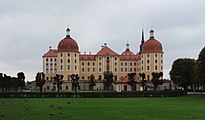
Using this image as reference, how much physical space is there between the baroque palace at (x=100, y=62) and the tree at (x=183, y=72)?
14891 mm

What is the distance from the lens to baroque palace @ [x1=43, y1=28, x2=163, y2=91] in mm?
123125

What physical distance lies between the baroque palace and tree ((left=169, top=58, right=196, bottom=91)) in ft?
48.9

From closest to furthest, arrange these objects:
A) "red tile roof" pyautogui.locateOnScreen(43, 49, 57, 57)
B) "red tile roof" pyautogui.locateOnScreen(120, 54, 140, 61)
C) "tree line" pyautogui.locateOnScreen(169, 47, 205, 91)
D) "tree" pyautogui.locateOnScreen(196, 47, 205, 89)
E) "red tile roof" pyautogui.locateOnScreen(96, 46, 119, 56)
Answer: "tree" pyautogui.locateOnScreen(196, 47, 205, 89) → "tree line" pyautogui.locateOnScreen(169, 47, 205, 91) → "red tile roof" pyautogui.locateOnScreen(96, 46, 119, 56) → "red tile roof" pyautogui.locateOnScreen(120, 54, 140, 61) → "red tile roof" pyautogui.locateOnScreen(43, 49, 57, 57)

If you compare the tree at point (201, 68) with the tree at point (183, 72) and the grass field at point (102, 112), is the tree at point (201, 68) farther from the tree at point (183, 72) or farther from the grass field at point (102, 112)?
the grass field at point (102, 112)

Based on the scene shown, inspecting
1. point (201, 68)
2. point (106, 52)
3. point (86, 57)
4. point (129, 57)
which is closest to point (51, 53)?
point (86, 57)

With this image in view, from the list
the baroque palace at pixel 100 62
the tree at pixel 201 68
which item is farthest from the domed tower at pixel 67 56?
the tree at pixel 201 68

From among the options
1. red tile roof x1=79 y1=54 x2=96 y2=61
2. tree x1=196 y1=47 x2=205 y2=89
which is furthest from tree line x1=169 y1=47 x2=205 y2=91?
red tile roof x1=79 y1=54 x2=96 y2=61

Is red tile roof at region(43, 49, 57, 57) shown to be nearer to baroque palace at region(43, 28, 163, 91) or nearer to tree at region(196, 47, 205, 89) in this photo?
baroque palace at region(43, 28, 163, 91)

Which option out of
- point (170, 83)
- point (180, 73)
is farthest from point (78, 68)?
point (180, 73)

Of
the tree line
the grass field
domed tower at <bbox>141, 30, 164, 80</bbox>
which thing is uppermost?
domed tower at <bbox>141, 30, 164, 80</bbox>

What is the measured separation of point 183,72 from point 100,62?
4494 cm

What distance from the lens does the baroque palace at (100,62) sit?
404ft

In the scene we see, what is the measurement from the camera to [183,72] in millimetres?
94750

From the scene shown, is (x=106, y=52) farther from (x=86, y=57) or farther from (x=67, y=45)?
(x=67, y=45)
